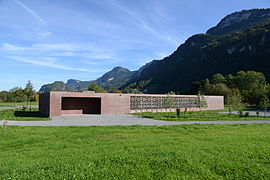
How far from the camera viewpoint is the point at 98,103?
28.7 m

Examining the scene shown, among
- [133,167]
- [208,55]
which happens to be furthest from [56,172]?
[208,55]

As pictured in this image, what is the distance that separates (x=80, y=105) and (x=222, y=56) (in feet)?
307

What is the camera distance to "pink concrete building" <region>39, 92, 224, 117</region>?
→ 76.3 feet

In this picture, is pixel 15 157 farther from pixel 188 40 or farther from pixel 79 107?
pixel 188 40

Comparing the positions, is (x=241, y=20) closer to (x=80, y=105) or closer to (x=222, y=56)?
(x=222, y=56)

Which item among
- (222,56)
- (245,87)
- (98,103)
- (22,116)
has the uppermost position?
(222,56)

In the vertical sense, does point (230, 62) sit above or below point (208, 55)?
below

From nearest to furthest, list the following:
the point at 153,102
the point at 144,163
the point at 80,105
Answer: the point at 144,163 → the point at 80,105 → the point at 153,102

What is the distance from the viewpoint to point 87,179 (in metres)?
4.03

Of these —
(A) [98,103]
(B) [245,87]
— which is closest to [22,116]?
(A) [98,103]

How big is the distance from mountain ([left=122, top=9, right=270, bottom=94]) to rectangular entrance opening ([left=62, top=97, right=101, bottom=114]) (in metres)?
69.3

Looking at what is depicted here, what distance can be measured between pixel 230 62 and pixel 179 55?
5894 cm

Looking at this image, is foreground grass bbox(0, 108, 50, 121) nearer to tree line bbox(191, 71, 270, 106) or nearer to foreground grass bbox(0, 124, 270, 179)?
foreground grass bbox(0, 124, 270, 179)

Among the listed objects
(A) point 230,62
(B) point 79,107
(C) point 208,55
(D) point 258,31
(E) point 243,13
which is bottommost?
(B) point 79,107
